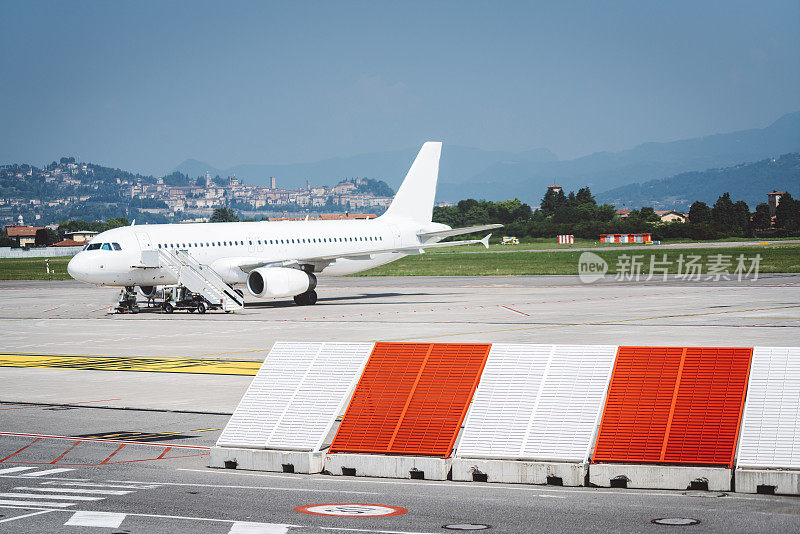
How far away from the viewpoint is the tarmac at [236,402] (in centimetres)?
1274

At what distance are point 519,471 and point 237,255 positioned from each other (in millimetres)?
38391

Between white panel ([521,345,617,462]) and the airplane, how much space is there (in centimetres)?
3083

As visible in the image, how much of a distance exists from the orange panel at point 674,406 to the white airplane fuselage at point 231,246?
36.6m

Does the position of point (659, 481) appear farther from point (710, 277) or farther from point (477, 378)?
point (710, 277)

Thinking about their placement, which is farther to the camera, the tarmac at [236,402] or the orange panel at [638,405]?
the orange panel at [638,405]

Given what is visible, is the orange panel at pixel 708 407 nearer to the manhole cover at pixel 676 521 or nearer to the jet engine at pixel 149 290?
the manhole cover at pixel 676 521

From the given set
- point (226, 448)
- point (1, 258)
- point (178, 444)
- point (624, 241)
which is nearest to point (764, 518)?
point (226, 448)

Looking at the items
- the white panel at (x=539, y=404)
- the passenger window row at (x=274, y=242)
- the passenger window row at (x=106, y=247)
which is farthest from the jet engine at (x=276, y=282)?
the white panel at (x=539, y=404)

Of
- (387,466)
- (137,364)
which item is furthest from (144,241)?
(387,466)

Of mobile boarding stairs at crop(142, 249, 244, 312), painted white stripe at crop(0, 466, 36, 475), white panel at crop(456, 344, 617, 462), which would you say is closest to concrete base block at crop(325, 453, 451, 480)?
white panel at crop(456, 344, 617, 462)

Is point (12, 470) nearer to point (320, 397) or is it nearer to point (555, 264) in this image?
point (320, 397)

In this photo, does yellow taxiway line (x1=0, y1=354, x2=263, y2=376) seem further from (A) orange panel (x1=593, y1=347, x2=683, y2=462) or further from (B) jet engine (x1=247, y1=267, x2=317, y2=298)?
(B) jet engine (x1=247, y1=267, x2=317, y2=298)

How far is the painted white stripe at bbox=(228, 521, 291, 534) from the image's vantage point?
12.1m

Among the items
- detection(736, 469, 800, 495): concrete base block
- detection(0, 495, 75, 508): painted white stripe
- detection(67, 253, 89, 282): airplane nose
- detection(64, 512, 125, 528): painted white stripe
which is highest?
detection(67, 253, 89, 282): airplane nose
